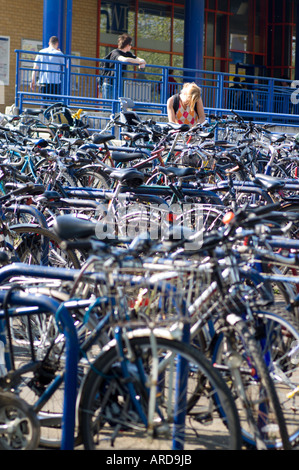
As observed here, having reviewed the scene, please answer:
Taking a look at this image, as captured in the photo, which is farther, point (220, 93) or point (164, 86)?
point (220, 93)

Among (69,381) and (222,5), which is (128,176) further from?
(222,5)

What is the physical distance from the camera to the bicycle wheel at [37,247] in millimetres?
5070

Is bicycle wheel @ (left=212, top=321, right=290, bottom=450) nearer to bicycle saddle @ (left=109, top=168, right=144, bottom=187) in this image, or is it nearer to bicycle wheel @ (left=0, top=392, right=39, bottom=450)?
bicycle wheel @ (left=0, top=392, right=39, bottom=450)

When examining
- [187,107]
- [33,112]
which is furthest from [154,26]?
[187,107]

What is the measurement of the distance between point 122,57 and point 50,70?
49.7 inches

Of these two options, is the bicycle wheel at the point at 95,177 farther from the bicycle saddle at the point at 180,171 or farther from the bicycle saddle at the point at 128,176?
the bicycle saddle at the point at 128,176

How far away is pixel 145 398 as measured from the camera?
118 inches

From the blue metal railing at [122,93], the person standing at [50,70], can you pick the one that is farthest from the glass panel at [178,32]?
the person standing at [50,70]

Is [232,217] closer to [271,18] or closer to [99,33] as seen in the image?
[99,33]

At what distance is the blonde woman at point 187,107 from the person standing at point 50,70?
13.5ft

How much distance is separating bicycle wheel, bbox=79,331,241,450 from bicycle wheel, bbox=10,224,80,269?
212cm

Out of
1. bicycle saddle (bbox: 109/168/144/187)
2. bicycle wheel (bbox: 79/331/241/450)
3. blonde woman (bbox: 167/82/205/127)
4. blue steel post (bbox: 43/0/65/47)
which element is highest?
blue steel post (bbox: 43/0/65/47)

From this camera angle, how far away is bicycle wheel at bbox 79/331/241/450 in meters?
2.94

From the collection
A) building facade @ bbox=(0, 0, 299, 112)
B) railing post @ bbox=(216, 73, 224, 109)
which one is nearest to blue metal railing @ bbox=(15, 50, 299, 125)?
railing post @ bbox=(216, 73, 224, 109)
